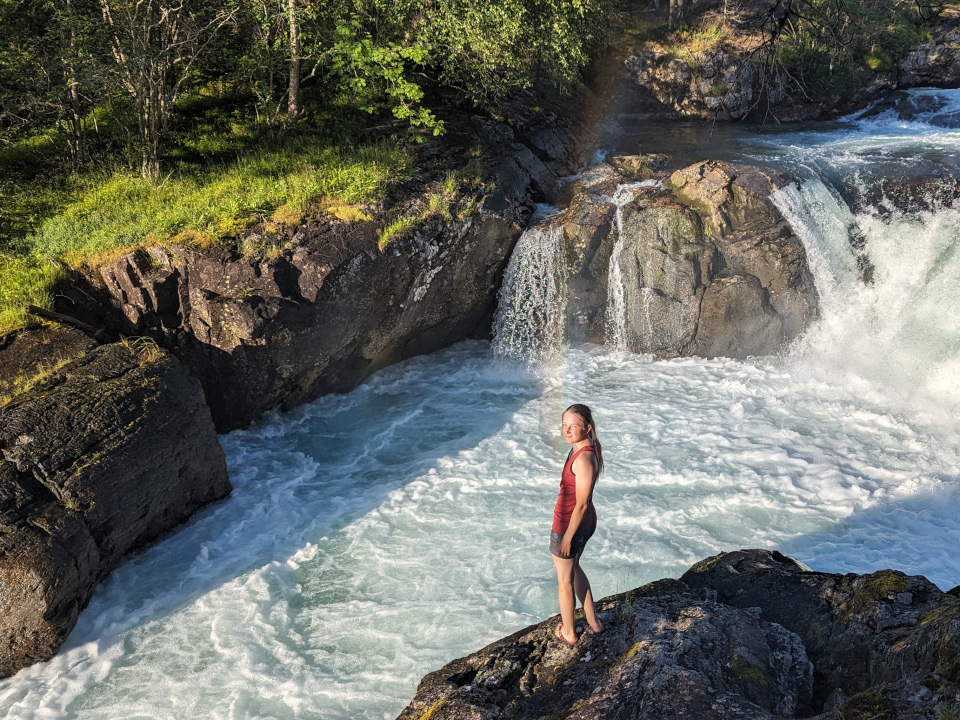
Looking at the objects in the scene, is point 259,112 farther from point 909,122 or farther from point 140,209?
point 909,122

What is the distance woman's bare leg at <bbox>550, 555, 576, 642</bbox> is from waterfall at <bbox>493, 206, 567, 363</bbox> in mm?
6476

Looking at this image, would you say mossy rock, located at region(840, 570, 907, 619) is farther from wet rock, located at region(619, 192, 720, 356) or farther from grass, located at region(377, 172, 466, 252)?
grass, located at region(377, 172, 466, 252)

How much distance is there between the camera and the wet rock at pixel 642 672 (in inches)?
129

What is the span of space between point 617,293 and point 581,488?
6.95 metres

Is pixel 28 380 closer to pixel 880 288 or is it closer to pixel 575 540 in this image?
pixel 575 540

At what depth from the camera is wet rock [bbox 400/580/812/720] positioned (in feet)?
10.7

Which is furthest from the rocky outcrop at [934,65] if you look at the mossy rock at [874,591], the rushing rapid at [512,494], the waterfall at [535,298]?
the mossy rock at [874,591]

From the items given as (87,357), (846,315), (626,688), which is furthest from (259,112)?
(626,688)

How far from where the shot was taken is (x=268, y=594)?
599cm

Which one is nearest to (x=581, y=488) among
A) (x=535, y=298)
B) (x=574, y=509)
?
(x=574, y=509)

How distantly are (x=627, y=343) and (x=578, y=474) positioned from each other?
6854mm

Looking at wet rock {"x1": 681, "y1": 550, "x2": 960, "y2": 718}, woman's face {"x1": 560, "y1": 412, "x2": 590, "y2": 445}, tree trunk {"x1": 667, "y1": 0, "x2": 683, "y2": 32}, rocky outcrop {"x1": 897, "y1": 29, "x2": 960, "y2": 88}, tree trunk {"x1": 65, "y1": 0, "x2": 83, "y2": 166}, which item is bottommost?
wet rock {"x1": 681, "y1": 550, "x2": 960, "y2": 718}

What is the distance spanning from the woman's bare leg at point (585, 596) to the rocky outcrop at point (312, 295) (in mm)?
5370

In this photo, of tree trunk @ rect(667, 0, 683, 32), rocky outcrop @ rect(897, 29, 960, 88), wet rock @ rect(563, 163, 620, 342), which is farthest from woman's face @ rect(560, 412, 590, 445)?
rocky outcrop @ rect(897, 29, 960, 88)
